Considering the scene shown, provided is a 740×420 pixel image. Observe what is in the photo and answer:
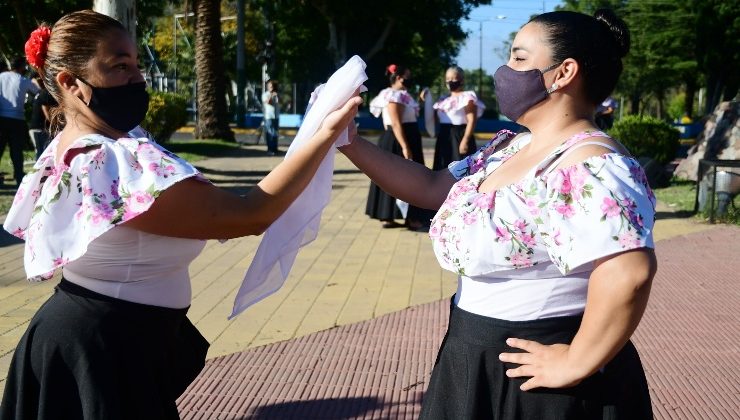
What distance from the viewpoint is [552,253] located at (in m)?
2.26

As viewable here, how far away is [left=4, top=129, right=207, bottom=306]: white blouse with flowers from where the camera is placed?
239 centimetres

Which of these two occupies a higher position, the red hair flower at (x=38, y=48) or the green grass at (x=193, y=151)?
the red hair flower at (x=38, y=48)

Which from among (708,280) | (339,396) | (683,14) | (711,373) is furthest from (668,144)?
(683,14)

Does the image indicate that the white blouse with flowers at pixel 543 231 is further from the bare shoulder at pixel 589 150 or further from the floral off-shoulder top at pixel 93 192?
the floral off-shoulder top at pixel 93 192

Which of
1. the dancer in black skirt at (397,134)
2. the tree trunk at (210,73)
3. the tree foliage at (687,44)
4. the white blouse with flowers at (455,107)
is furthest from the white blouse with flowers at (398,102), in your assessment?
the tree foliage at (687,44)

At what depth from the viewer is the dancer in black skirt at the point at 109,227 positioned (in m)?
2.43

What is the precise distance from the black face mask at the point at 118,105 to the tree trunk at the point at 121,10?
4377 mm

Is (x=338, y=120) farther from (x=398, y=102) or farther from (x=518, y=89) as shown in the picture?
(x=398, y=102)

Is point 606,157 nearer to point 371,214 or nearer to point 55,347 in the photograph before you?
point 55,347

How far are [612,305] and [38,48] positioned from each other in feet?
5.74

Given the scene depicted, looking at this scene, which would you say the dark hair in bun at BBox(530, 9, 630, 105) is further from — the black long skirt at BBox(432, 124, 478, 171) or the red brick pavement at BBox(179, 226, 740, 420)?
the black long skirt at BBox(432, 124, 478, 171)

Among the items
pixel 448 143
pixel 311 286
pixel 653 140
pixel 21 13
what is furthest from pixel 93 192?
pixel 21 13

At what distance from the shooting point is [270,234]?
296 centimetres

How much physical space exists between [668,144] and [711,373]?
12.0 m
